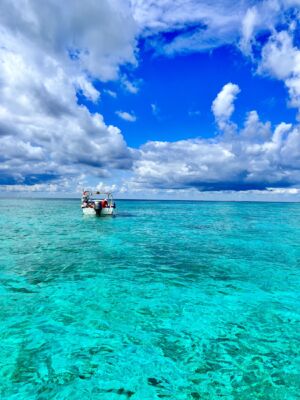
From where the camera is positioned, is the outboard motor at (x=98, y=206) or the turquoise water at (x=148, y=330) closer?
the turquoise water at (x=148, y=330)

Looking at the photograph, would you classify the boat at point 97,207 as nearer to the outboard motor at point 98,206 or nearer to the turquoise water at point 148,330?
the outboard motor at point 98,206

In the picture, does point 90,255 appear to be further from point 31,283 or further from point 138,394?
point 138,394

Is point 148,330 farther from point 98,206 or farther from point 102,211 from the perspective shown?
point 102,211

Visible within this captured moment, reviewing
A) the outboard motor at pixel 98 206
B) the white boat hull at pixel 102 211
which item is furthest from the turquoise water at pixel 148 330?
the white boat hull at pixel 102 211

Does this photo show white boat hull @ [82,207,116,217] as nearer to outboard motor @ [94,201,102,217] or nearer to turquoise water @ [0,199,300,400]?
outboard motor @ [94,201,102,217]

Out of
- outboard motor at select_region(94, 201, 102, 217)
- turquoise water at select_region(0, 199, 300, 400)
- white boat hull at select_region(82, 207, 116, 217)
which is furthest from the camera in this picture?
white boat hull at select_region(82, 207, 116, 217)

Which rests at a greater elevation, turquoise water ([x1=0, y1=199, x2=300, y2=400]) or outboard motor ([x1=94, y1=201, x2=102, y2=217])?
outboard motor ([x1=94, y1=201, x2=102, y2=217])

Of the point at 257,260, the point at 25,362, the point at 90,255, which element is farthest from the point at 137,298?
the point at 257,260

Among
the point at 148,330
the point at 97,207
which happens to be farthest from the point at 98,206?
the point at 148,330

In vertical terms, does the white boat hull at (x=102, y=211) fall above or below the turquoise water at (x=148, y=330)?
above

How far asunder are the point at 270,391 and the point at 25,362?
575 centimetres

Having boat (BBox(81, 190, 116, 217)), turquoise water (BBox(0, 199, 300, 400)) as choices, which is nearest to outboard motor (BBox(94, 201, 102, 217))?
boat (BBox(81, 190, 116, 217))

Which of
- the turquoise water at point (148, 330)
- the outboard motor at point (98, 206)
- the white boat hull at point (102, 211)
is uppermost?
the outboard motor at point (98, 206)

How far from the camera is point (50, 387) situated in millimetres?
5480
